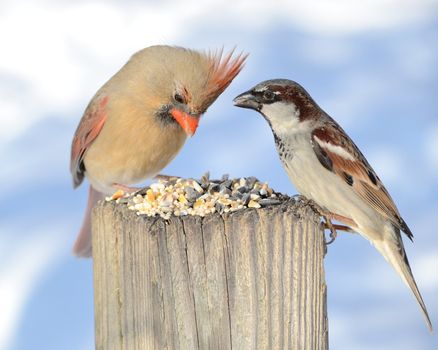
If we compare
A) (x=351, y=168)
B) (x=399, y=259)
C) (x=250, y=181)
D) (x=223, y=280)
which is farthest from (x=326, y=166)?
(x=223, y=280)

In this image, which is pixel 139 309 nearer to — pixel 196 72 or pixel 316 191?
pixel 316 191

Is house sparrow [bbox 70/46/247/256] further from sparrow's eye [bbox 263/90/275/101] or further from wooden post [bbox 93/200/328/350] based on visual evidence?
wooden post [bbox 93/200/328/350]

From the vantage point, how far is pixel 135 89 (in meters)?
5.55

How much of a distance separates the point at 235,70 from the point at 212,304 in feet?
8.58

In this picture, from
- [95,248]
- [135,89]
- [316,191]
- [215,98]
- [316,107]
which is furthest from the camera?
[135,89]

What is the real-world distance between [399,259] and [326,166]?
90 cm

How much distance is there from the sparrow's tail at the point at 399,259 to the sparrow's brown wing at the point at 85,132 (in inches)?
94.3

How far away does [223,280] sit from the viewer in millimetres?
2922

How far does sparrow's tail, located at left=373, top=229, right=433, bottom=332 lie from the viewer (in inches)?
191

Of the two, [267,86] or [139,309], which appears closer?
[139,309]

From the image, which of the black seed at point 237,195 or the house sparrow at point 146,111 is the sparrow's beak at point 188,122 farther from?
the black seed at point 237,195

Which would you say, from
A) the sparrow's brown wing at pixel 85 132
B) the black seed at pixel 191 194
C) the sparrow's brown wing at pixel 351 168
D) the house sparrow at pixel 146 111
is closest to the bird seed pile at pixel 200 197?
the black seed at pixel 191 194

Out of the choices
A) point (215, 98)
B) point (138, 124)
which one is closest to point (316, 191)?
point (215, 98)

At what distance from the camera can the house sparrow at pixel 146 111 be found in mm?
5203
